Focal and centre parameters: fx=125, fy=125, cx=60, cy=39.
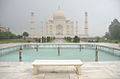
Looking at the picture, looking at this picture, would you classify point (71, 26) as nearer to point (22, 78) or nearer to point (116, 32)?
point (116, 32)

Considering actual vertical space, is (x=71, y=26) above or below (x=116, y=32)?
above

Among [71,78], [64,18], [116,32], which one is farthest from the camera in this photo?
[64,18]

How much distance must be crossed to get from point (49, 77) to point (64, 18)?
39566mm

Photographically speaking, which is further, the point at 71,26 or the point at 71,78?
the point at 71,26

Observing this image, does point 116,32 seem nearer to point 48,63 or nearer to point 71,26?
point 48,63

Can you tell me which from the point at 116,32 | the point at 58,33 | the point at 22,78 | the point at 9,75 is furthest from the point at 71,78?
the point at 58,33

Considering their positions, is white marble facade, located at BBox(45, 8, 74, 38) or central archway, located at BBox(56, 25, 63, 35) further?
central archway, located at BBox(56, 25, 63, 35)

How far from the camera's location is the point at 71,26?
138 ft

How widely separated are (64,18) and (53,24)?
13.6 ft

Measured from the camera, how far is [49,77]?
104 inches

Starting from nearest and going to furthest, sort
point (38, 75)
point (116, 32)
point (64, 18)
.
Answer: point (38, 75) < point (116, 32) < point (64, 18)

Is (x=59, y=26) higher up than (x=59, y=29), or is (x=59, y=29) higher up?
(x=59, y=26)

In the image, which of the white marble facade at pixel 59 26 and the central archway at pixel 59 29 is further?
the central archway at pixel 59 29

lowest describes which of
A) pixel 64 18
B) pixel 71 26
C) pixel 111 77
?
pixel 111 77
